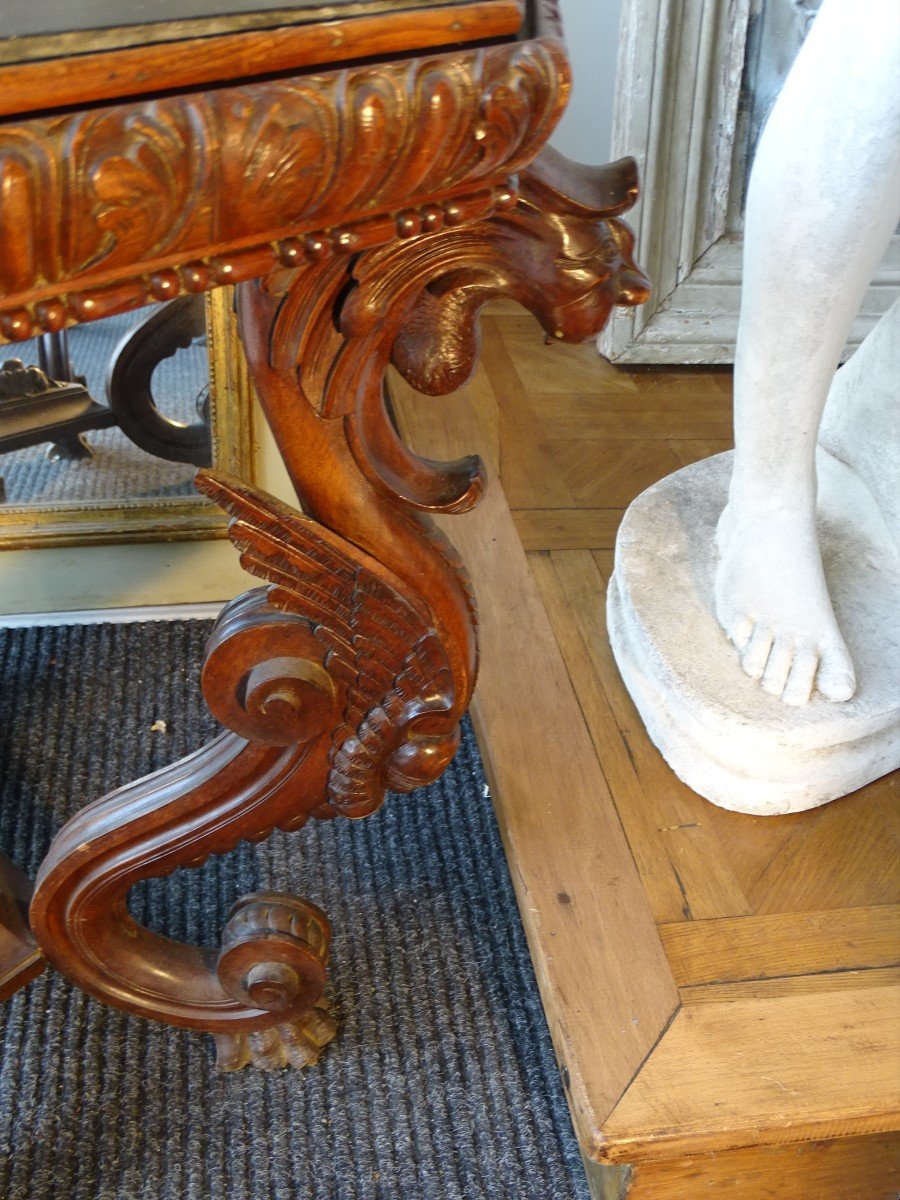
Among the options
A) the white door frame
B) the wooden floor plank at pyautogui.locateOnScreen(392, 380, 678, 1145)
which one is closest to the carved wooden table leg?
the wooden floor plank at pyautogui.locateOnScreen(392, 380, 678, 1145)

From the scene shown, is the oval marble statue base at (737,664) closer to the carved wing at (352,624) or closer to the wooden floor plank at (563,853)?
the wooden floor plank at (563,853)

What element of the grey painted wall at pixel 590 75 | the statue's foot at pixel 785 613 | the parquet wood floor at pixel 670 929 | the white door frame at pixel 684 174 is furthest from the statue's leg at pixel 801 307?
the grey painted wall at pixel 590 75

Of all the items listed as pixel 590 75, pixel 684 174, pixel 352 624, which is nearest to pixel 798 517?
pixel 352 624

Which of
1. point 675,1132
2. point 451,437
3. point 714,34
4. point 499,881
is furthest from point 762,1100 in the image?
point 714,34

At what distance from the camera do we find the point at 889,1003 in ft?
2.30

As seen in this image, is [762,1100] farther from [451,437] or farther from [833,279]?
[451,437]

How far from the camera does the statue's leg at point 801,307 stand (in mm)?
662

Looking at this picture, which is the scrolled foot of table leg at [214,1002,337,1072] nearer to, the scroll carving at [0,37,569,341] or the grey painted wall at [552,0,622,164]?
the scroll carving at [0,37,569,341]

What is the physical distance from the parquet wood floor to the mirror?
0.24m

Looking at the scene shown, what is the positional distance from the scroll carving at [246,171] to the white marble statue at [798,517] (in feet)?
1.17

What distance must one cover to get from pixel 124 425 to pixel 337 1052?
561 mm

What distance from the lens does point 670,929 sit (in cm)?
74

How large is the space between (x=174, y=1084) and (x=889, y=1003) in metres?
0.44

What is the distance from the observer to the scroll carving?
312mm
